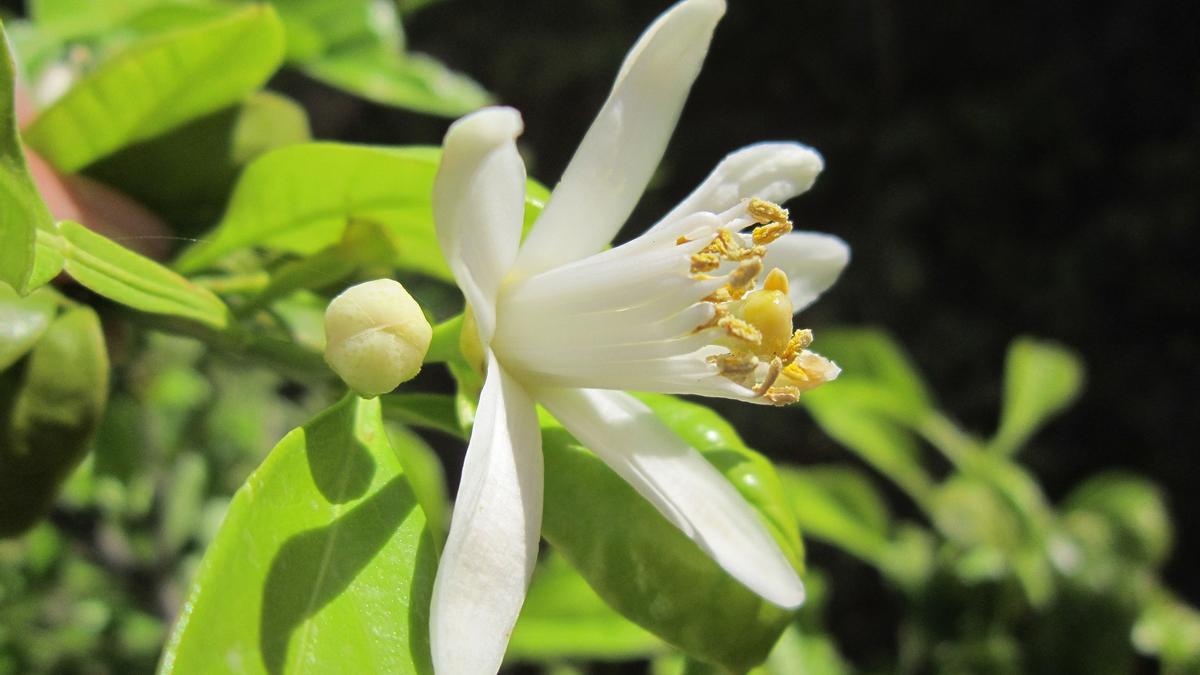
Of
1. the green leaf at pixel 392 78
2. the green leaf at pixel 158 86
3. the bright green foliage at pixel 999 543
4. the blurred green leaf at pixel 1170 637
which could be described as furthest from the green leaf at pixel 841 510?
the green leaf at pixel 158 86

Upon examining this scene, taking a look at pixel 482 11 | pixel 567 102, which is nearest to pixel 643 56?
pixel 567 102

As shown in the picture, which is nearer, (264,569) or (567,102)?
(264,569)

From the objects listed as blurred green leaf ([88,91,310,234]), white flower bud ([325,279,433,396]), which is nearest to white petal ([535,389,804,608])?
white flower bud ([325,279,433,396])

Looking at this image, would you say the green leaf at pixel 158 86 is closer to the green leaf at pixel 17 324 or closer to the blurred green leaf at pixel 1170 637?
the green leaf at pixel 17 324

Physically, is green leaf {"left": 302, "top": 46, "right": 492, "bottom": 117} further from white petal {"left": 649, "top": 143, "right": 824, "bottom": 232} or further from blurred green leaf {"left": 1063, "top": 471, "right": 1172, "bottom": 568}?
blurred green leaf {"left": 1063, "top": 471, "right": 1172, "bottom": 568}

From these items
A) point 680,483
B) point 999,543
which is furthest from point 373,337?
point 999,543

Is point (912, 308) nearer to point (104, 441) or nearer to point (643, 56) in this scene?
point (104, 441)
